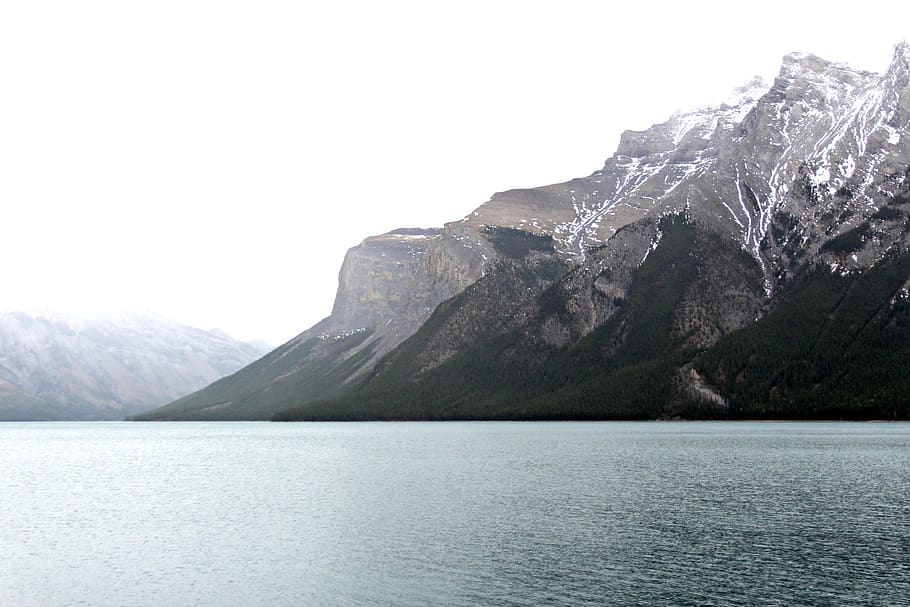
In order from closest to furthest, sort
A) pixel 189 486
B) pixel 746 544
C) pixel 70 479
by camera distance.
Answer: pixel 746 544 < pixel 189 486 < pixel 70 479

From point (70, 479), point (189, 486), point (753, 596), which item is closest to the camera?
point (753, 596)

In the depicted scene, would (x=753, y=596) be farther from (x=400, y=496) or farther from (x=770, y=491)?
(x=400, y=496)

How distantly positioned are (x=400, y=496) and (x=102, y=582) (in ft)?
133

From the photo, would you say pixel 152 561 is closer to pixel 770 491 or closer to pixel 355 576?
pixel 355 576

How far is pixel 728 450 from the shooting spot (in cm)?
14600

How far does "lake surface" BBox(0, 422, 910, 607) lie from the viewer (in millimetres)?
52938

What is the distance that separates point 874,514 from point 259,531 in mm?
52840

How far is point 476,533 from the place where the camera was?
231 ft

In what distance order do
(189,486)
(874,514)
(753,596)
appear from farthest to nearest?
(189,486) < (874,514) < (753,596)

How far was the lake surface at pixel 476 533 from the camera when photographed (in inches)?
2084

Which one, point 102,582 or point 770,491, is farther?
point 770,491

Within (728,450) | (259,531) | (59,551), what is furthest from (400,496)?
(728,450)

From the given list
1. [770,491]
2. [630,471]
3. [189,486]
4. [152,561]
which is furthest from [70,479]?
[770,491]

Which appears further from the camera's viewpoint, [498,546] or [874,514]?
[874,514]
